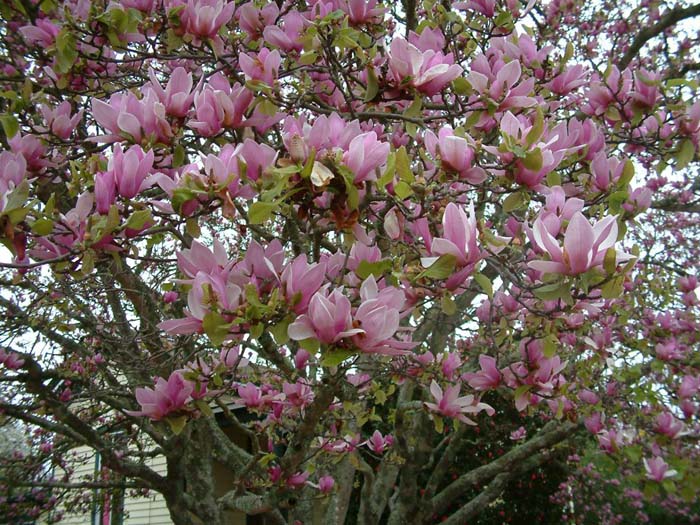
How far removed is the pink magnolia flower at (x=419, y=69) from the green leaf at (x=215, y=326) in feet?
2.83

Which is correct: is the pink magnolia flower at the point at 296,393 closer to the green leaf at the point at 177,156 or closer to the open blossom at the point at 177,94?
the green leaf at the point at 177,156

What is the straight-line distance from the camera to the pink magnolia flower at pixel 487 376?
88.8 inches

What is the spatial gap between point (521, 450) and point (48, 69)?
4068 mm

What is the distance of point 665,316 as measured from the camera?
4098mm

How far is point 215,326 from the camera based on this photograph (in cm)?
124

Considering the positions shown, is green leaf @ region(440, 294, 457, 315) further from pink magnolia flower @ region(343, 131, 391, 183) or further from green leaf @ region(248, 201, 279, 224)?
green leaf @ region(248, 201, 279, 224)

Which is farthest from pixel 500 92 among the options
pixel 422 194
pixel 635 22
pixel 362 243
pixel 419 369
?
pixel 635 22

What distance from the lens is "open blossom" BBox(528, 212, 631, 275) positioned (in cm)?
127

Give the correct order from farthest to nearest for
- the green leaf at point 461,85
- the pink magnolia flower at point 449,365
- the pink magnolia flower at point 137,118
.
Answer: the pink magnolia flower at point 449,365 < the green leaf at point 461,85 < the pink magnolia flower at point 137,118

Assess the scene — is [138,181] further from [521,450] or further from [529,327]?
[521,450]

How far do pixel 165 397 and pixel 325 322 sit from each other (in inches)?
35.6

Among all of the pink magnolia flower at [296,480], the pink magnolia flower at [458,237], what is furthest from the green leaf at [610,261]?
the pink magnolia flower at [296,480]

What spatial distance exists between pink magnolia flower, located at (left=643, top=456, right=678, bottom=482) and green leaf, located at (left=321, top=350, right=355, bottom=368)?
119 inches

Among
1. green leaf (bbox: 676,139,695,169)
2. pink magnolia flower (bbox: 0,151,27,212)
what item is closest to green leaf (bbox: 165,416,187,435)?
pink magnolia flower (bbox: 0,151,27,212)
